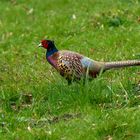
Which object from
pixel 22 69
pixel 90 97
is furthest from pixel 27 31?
pixel 90 97

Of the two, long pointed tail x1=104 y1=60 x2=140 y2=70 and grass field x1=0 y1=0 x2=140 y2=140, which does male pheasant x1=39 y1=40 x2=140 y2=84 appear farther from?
grass field x1=0 y1=0 x2=140 y2=140

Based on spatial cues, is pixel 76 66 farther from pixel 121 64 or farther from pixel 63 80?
pixel 121 64

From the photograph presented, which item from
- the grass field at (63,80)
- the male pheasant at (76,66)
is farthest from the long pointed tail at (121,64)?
the grass field at (63,80)

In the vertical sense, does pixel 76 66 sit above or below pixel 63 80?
above

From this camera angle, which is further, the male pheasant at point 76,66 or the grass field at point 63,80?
the male pheasant at point 76,66

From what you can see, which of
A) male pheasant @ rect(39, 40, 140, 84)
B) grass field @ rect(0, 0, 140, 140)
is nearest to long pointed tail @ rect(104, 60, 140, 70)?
male pheasant @ rect(39, 40, 140, 84)

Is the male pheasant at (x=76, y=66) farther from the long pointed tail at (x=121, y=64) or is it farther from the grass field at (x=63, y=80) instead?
the grass field at (x=63, y=80)

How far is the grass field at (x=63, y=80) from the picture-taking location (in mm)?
6914

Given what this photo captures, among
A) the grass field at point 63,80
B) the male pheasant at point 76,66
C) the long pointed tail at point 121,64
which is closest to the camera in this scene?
the grass field at point 63,80

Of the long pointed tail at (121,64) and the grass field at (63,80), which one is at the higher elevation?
the long pointed tail at (121,64)

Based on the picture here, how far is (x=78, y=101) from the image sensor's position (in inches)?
300

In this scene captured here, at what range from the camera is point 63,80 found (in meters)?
8.29

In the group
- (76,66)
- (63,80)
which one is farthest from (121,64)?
(63,80)

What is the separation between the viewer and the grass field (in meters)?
6.91
